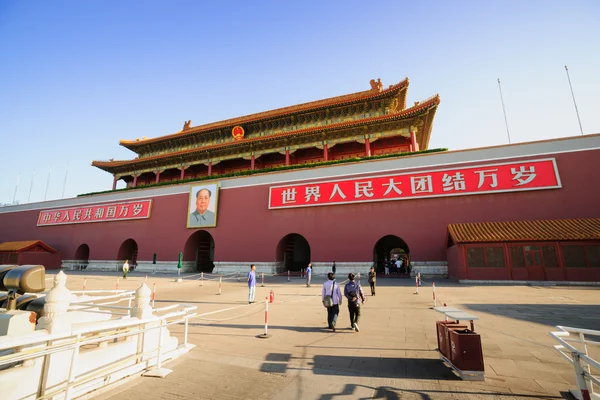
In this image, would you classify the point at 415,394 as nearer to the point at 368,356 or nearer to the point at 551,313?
the point at 368,356

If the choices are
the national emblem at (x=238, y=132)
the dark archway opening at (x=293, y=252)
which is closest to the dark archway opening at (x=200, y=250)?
the dark archway opening at (x=293, y=252)

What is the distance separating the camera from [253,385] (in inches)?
156

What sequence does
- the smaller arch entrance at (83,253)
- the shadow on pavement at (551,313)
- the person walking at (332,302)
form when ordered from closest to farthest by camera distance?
the shadow on pavement at (551,313), the person walking at (332,302), the smaller arch entrance at (83,253)

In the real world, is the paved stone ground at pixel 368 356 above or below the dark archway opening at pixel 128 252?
below

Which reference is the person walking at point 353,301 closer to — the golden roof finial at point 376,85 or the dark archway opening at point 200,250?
the dark archway opening at point 200,250

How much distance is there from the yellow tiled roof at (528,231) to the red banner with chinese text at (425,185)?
6.69ft

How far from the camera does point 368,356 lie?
5070mm

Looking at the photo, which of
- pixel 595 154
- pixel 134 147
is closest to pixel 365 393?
pixel 595 154

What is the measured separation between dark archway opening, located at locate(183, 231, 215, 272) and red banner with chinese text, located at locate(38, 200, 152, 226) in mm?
4800

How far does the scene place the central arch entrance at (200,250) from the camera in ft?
76.8

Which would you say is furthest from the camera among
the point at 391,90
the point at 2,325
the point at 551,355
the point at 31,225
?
the point at 31,225

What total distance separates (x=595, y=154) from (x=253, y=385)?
784 inches

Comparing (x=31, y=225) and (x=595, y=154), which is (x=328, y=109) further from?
(x=31, y=225)

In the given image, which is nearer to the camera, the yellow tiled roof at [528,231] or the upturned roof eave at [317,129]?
the yellow tiled roof at [528,231]
